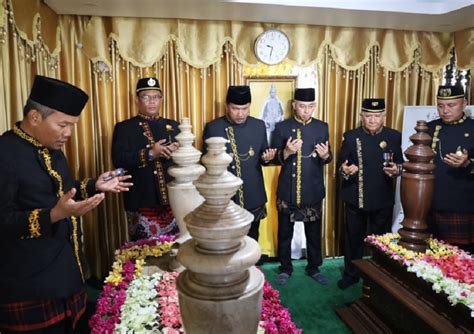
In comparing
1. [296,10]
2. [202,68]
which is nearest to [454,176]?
[296,10]

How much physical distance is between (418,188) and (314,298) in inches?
58.5

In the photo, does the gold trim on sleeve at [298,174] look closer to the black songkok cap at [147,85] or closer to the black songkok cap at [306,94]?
the black songkok cap at [306,94]

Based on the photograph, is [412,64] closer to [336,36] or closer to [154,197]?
[336,36]

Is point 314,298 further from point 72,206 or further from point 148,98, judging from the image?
point 72,206

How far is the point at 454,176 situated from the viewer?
312 cm

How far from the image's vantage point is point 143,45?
362 cm

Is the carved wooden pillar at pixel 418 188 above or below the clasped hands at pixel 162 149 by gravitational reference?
below

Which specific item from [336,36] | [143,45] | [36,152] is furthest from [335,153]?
[36,152]

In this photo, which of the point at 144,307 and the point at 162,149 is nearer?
the point at 144,307

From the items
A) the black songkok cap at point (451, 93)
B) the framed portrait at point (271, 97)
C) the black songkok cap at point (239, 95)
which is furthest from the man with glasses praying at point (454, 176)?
the black songkok cap at point (239, 95)

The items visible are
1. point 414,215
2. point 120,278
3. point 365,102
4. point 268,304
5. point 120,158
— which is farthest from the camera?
point 365,102

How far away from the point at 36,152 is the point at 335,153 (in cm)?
316

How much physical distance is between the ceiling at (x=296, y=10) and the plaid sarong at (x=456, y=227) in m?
1.78

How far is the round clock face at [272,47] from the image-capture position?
379 cm
